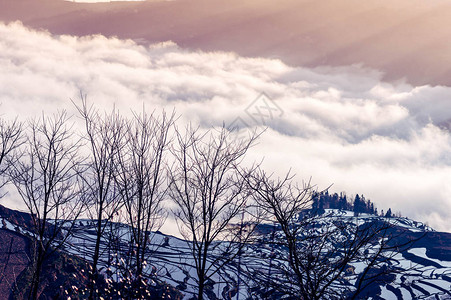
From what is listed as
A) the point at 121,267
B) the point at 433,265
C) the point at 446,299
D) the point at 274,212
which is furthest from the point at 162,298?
the point at 433,265

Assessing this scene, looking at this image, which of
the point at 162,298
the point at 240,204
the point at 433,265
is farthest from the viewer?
the point at 433,265

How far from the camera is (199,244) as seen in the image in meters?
12.4

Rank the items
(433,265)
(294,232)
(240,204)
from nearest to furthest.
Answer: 1. (294,232)
2. (240,204)
3. (433,265)

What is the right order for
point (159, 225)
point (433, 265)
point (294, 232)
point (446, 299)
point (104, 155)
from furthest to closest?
point (433, 265)
point (446, 299)
point (159, 225)
point (104, 155)
point (294, 232)

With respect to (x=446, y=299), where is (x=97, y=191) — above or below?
below

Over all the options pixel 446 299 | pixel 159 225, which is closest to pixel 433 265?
pixel 446 299

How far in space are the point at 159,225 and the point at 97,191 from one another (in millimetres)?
2476

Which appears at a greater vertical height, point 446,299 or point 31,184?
point 446,299

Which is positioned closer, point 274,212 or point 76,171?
point 274,212

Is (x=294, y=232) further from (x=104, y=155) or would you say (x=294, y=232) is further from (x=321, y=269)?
(x=104, y=155)

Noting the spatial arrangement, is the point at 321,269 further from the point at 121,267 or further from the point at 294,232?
the point at 121,267

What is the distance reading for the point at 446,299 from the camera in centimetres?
11994

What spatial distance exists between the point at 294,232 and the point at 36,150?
914 centimetres

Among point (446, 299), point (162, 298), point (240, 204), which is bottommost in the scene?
point (162, 298)
